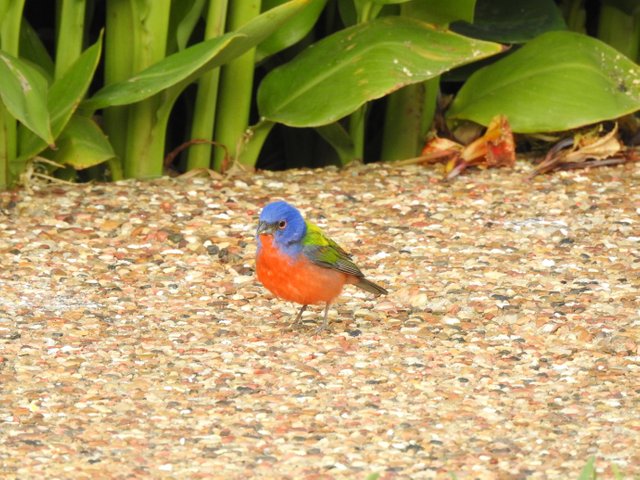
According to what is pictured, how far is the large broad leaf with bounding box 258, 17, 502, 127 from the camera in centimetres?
618

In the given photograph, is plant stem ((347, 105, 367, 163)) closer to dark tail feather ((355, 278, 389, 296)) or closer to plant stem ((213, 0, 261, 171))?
plant stem ((213, 0, 261, 171))

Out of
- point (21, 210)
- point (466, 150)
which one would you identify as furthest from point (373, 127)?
point (21, 210)

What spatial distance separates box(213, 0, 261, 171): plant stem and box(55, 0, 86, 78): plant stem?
72cm

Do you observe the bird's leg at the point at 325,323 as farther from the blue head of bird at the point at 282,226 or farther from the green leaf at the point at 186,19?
the green leaf at the point at 186,19

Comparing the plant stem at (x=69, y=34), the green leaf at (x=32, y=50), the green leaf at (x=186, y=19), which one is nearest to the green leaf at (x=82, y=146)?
the plant stem at (x=69, y=34)

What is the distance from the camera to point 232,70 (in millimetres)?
6586

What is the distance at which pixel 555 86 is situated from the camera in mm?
6684

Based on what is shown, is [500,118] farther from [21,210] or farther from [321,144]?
[21,210]

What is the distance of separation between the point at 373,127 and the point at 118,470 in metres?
4.24

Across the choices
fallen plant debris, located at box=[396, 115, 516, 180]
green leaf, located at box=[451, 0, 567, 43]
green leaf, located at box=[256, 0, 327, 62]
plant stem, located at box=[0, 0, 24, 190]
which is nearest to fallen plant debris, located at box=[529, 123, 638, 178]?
fallen plant debris, located at box=[396, 115, 516, 180]

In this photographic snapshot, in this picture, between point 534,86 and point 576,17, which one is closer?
point 534,86

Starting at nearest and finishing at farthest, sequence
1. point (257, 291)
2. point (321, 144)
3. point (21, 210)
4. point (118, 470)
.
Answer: point (118, 470), point (257, 291), point (21, 210), point (321, 144)

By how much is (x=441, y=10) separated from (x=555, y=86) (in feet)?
2.29

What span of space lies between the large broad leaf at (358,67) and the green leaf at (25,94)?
122 centimetres
